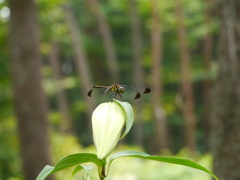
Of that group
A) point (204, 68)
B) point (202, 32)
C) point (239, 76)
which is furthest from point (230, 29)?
point (204, 68)

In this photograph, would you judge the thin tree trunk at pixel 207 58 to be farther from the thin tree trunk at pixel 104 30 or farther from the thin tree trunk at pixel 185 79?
the thin tree trunk at pixel 104 30

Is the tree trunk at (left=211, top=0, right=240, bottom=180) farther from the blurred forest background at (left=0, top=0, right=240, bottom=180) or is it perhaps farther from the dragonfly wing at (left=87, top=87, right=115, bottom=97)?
the dragonfly wing at (left=87, top=87, right=115, bottom=97)

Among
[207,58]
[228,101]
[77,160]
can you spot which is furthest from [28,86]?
[207,58]

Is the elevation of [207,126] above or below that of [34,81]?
below

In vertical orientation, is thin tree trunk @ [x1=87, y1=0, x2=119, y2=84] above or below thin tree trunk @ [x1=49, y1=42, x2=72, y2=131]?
above

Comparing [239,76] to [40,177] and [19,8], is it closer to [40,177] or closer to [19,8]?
[40,177]

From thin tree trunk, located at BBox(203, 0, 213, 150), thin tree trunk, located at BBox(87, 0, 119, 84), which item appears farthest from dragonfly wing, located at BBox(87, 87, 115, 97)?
thin tree trunk, located at BBox(87, 0, 119, 84)

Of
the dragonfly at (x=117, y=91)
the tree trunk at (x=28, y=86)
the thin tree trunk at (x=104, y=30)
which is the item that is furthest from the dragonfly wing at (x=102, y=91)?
the thin tree trunk at (x=104, y=30)

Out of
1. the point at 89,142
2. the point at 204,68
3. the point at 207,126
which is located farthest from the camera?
the point at 89,142
